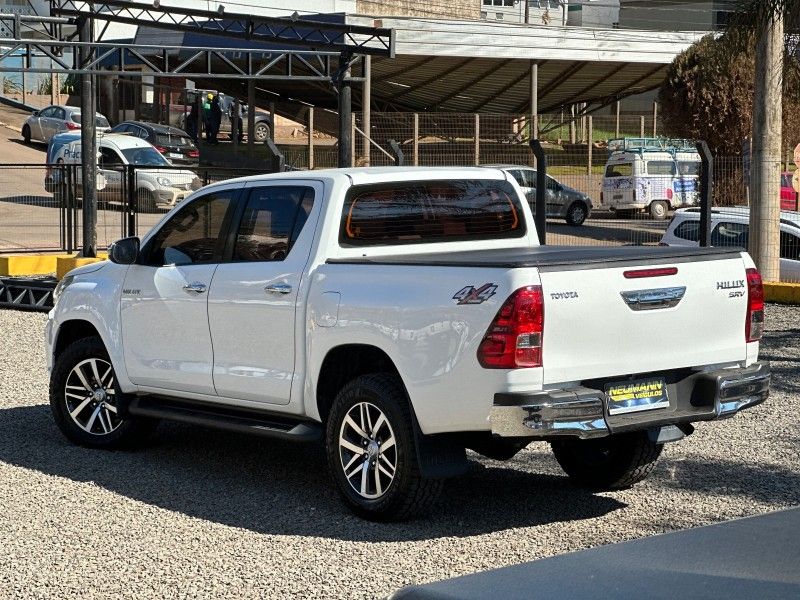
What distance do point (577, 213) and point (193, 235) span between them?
77.8ft

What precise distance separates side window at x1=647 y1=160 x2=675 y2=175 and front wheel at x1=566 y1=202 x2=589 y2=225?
101 inches

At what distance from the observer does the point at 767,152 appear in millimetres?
18312

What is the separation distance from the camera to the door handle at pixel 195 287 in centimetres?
826

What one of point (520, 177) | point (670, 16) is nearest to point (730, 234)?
point (520, 177)

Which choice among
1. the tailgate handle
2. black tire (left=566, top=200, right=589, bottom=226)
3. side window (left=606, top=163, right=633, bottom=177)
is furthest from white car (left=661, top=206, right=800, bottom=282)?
the tailgate handle

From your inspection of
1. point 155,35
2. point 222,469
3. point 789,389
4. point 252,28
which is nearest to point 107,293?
point 222,469

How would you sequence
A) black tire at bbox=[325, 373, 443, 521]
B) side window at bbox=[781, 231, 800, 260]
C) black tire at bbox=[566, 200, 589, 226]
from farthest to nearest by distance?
black tire at bbox=[566, 200, 589, 226] < side window at bbox=[781, 231, 800, 260] < black tire at bbox=[325, 373, 443, 521]

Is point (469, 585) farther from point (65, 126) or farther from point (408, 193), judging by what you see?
point (65, 126)

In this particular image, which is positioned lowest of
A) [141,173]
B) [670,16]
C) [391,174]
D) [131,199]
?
[391,174]

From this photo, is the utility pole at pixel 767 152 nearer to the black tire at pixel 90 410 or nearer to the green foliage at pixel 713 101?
the black tire at pixel 90 410

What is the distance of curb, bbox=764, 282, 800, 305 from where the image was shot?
17.8 metres

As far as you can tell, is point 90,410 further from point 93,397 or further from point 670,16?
point 670,16

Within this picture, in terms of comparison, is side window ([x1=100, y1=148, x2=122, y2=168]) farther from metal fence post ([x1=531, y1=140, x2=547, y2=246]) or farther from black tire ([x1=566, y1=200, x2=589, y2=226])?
metal fence post ([x1=531, y1=140, x2=547, y2=246])

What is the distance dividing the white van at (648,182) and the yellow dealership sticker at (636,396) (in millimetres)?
23329
